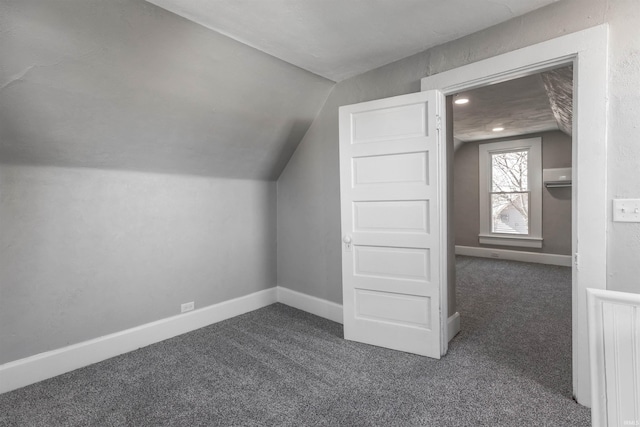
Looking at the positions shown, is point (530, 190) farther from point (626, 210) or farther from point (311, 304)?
point (311, 304)

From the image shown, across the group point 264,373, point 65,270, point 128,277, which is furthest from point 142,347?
point 264,373

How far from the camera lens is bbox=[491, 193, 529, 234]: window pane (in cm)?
637

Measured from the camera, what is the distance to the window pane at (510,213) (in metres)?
6.37

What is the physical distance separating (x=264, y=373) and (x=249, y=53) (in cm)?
241

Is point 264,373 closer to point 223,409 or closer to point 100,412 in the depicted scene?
point 223,409

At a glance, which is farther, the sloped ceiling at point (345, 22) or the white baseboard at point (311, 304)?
the white baseboard at point (311, 304)

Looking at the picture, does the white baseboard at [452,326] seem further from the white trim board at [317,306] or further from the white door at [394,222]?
the white door at [394,222]

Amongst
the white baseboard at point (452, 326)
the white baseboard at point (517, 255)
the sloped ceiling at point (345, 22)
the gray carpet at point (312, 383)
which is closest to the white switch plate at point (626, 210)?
the gray carpet at point (312, 383)

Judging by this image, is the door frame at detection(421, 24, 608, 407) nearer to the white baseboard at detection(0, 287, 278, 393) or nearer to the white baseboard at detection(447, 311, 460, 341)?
the white baseboard at detection(447, 311, 460, 341)

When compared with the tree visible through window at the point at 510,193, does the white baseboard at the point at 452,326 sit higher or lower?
lower

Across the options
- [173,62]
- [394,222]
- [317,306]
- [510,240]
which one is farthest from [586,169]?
[510,240]

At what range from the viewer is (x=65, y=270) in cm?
251

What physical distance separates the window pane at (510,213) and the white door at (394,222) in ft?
15.8

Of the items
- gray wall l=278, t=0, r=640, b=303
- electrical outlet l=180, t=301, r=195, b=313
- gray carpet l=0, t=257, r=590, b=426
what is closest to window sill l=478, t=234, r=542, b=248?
gray carpet l=0, t=257, r=590, b=426
